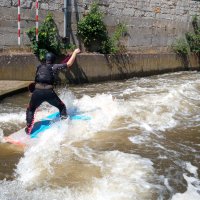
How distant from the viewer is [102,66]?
492 inches

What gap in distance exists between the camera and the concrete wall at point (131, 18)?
10883 mm

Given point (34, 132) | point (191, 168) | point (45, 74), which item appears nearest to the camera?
point (191, 168)

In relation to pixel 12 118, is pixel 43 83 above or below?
above

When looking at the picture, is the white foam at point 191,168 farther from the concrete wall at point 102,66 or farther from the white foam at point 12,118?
the concrete wall at point 102,66

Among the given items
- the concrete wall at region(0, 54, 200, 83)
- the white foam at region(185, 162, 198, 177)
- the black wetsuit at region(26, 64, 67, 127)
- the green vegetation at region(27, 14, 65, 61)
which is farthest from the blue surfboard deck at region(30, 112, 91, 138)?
the green vegetation at region(27, 14, 65, 61)

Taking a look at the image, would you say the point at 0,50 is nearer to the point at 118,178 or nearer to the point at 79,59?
the point at 79,59

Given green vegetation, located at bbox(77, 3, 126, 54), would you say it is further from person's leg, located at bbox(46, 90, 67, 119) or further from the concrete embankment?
person's leg, located at bbox(46, 90, 67, 119)

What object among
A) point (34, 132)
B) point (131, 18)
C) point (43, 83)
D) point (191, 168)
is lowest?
point (191, 168)

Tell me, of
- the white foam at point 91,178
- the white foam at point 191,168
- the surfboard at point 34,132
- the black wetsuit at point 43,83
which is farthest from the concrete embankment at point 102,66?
the white foam at point 191,168

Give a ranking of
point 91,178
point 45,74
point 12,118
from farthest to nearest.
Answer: point 12,118 → point 45,74 → point 91,178

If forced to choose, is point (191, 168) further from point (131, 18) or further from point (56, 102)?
point (131, 18)

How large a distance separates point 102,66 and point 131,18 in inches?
98.8

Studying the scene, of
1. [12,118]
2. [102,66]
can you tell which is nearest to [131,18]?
[102,66]

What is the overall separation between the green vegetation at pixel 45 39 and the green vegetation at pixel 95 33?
3.83 feet
